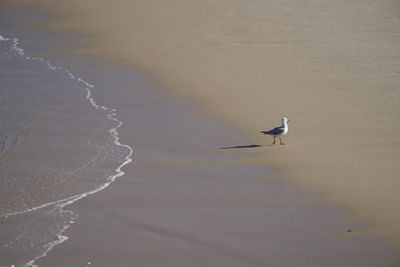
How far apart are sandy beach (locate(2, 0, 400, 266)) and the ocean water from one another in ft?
1.03

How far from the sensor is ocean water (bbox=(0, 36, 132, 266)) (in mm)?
8641

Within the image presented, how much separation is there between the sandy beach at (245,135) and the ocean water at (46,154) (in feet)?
1.03

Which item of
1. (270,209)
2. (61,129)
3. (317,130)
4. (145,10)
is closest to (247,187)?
(270,209)

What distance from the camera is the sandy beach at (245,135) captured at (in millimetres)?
8328

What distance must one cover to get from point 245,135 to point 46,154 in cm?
350

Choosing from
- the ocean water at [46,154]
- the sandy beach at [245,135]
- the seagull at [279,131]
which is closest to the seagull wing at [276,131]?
the seagull at [279,131]

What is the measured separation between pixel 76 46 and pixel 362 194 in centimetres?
1131

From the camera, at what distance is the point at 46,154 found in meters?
11.2

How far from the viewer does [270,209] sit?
9.32 m

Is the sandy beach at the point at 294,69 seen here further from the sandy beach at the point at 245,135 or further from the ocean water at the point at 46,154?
the ocean water at the point at 46,154

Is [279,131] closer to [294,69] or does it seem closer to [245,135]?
[245,135]

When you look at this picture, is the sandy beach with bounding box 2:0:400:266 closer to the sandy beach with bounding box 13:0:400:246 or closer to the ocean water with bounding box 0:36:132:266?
the sandy beach with bounding box 13:0:400:246

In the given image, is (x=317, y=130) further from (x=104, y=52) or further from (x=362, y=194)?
(x=104, y=52)

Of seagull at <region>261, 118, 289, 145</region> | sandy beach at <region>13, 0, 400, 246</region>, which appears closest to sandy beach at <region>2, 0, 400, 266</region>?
sandy beach at <region>13, 0, 400, 246</region>
